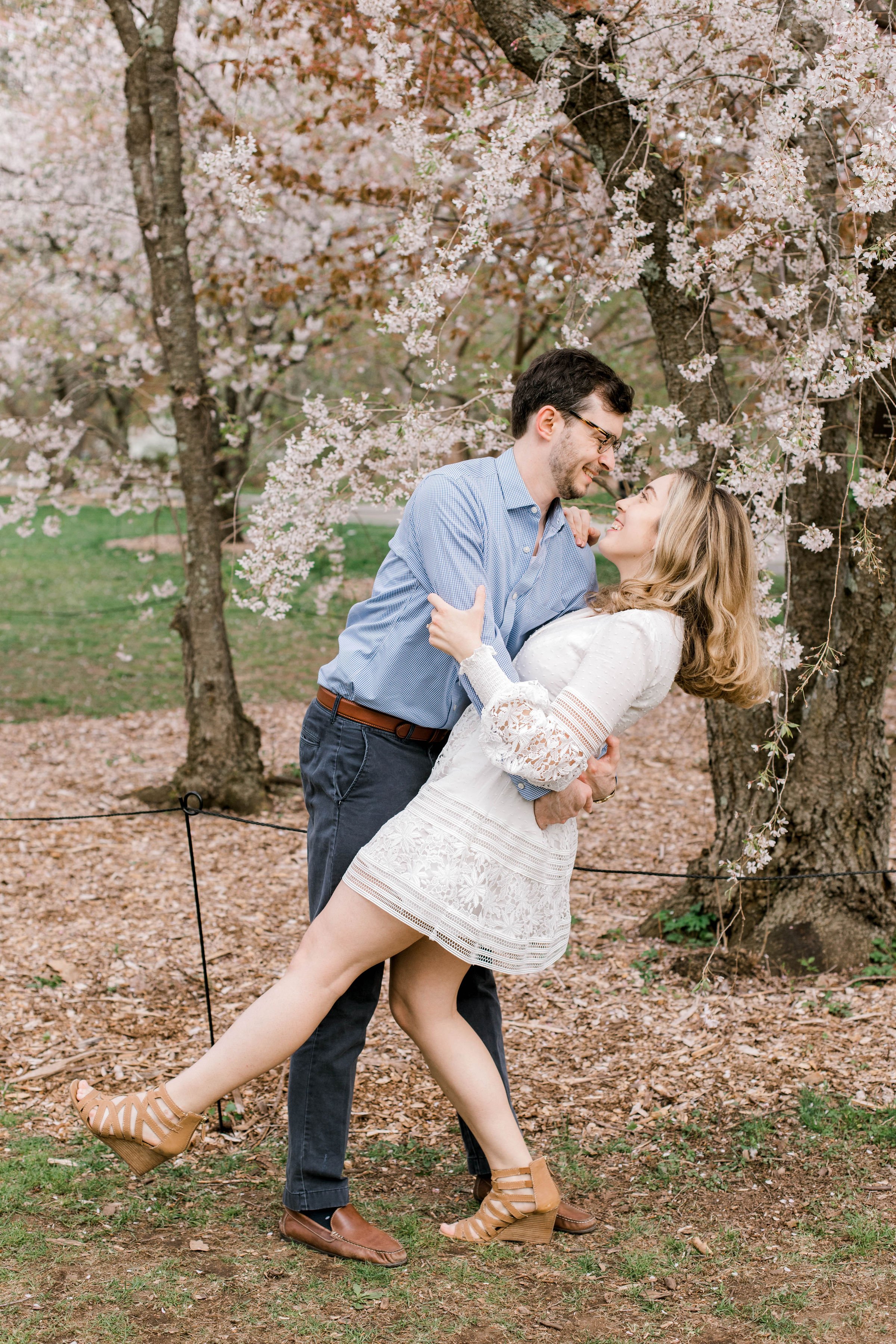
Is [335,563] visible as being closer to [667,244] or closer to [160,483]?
[160,483]

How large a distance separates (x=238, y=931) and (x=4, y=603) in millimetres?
9317

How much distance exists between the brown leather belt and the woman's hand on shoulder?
299 mm

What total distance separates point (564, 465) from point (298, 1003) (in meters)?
1.20

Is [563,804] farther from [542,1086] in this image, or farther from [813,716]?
[813,716]

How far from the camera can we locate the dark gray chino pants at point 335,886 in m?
2.42

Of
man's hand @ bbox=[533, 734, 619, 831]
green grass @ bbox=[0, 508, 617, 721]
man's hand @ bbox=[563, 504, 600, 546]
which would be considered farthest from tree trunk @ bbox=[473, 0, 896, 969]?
green grass @ bbox=[0, 508, 617, 721]

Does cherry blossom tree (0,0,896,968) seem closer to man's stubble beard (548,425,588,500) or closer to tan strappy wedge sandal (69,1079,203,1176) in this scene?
man's stubble beard (548,425,588,500)

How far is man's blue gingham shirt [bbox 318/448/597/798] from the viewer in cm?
224

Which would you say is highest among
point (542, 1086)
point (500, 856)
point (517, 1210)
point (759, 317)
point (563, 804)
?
point (759, 317)

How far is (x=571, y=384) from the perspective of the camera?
235 cm

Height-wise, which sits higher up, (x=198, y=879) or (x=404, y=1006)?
(x=404, y=1006)

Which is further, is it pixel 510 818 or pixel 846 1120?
pixel 846 1120

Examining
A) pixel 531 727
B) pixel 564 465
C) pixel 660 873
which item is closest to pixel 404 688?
pixel 531 727

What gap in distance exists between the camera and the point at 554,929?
2.45 m
